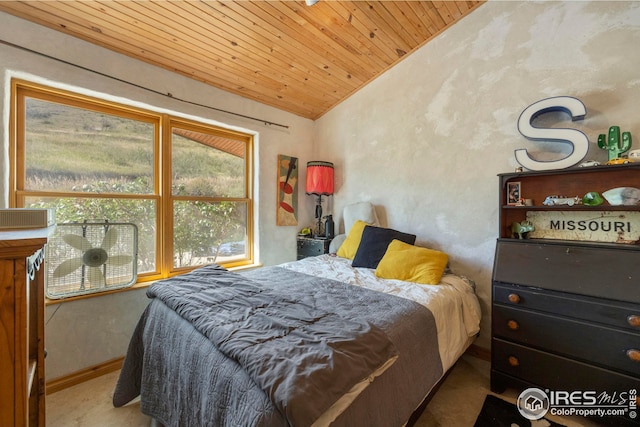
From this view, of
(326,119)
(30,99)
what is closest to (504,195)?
(326,119)

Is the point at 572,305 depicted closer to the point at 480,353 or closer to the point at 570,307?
the point at 570,307

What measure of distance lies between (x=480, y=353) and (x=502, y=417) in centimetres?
71

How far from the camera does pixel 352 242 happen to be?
276 cm

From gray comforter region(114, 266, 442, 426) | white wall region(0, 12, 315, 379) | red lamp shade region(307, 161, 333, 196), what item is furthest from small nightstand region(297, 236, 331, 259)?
white wall region(0, 12, 315, 379)

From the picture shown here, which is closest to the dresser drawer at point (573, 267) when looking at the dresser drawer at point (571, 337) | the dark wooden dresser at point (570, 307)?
the dark wooden dresser at point (570, 307)

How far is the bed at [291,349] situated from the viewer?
0.85 m

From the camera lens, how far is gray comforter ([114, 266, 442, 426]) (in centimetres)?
83

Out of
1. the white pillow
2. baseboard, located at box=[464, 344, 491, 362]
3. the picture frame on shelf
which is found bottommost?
baseboard, located at box=[464, 344, 491, 362]

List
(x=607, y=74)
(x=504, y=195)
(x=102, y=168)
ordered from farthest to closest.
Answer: (x=102, y=168) < (x=504, y=195) < (x=607, y=74)

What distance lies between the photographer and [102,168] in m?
2.16

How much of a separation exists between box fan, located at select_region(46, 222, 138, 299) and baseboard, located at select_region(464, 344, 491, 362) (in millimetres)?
2882

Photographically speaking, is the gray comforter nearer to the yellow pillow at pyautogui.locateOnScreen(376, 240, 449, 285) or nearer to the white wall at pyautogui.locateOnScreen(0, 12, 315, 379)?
the yellow pillow at pyautogui.locateOnScreen(376, 240, 449, 285)

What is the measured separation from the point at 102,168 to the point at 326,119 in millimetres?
2447

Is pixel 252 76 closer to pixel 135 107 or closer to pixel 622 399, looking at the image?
pixel 135 107
